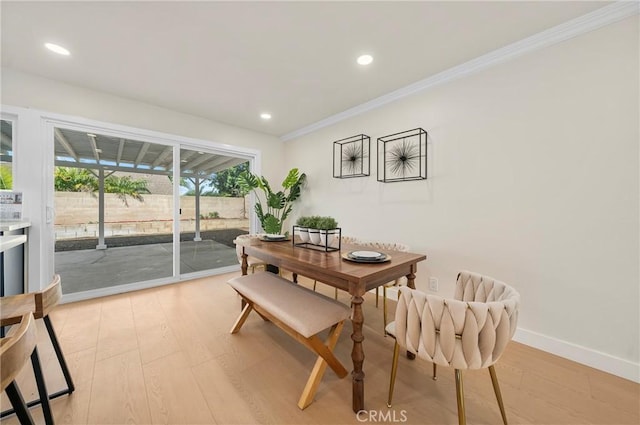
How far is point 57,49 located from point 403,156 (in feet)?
11.3

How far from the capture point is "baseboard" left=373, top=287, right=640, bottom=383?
159 centimetres

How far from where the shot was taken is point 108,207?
3172 millimetres

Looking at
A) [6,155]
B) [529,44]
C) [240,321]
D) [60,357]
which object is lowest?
[240,321]

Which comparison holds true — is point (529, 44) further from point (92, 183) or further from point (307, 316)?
point (92, 183)

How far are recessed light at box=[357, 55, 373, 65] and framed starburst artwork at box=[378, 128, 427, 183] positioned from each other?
2.89 ft

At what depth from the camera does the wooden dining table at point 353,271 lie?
51.8 inches

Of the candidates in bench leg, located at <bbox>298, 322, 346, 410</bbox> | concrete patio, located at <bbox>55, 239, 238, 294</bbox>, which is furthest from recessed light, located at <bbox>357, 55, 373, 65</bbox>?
concrete patio, located at <bbox>55, 239, 238, 294</bbox>

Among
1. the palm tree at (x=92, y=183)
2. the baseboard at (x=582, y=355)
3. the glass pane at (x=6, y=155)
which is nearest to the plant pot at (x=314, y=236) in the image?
the baseboard at (x=582, y=355)

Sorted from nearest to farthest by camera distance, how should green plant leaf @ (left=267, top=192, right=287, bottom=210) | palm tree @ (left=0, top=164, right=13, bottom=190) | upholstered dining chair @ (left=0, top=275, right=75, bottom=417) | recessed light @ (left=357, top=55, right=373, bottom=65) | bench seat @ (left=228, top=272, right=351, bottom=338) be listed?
upholstered dining chair @ (left=0, top=275, right=75, bottom=417), bench seat @ (left=228, top=272, right=351, bottom=338), recessed light @ (left=357, top=55, right=373, bottom=65), palm tree @ (left=0, top=164, right=13, bottom=190), green plant leaf @ (left=267, top=192, right=287, bottom=210)

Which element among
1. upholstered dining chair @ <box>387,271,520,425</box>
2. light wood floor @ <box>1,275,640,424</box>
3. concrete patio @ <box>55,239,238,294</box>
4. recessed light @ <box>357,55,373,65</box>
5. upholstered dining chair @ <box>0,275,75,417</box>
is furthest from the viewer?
concrete patio @ <box>55,239,238,294</box>

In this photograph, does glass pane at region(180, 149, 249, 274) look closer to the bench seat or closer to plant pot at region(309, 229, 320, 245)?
the bench seat

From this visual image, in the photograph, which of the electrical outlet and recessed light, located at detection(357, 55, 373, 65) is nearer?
recessed light, located at detection(357, 55, 373, 65)

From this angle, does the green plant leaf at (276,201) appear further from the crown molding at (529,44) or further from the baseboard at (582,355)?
the baseboard at (582,355)

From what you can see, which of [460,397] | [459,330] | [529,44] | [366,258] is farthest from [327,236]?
[529,44]
